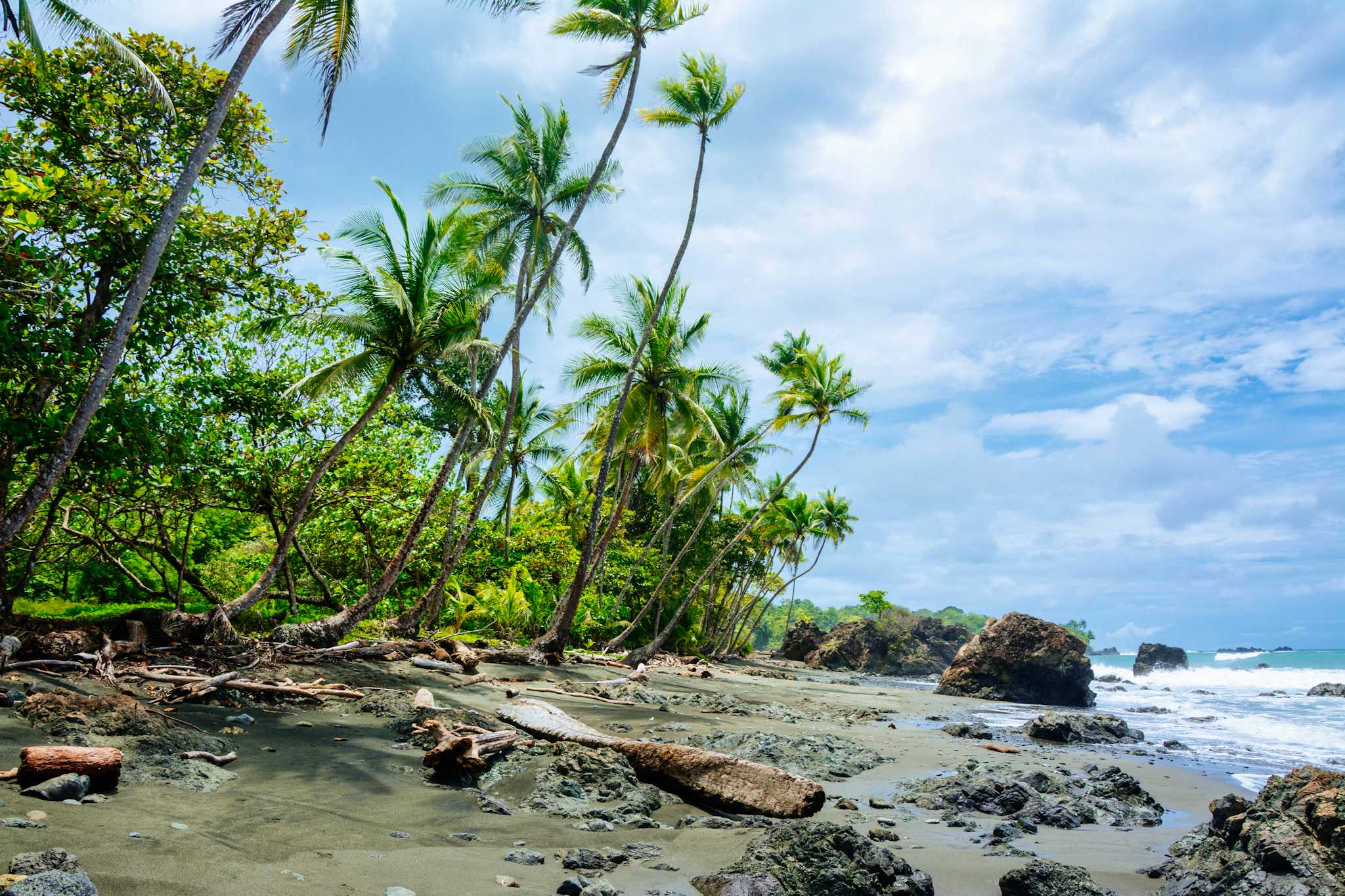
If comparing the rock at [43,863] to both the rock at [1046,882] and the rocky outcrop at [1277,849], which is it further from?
the rocky outcrop at [1277,849]

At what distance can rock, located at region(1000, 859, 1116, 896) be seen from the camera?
440 cm

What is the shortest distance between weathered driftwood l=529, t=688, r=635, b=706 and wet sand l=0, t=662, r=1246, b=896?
2.28 meters

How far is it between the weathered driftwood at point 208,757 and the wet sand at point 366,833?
15 centimetres

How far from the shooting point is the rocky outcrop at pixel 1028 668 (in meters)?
25.7

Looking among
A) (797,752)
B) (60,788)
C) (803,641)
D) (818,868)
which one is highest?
(818,868)

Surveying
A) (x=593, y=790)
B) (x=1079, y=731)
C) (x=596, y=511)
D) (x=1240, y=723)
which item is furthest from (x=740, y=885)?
(x=1240, y=723)

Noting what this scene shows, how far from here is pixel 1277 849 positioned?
4.58 metres

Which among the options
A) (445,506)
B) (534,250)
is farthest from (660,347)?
(445,506)

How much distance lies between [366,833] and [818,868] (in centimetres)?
280

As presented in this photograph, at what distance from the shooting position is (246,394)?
37.2 ft

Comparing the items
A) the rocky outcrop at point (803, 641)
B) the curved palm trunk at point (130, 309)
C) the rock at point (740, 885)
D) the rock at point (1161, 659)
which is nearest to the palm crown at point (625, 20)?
the curved palm trunk at point (130, 309)

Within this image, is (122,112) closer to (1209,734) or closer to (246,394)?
(246,394)

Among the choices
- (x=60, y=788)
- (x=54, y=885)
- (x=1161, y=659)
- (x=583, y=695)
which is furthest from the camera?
(x=1161, y=659)

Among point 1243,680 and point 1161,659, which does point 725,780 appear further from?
point 1161,659
